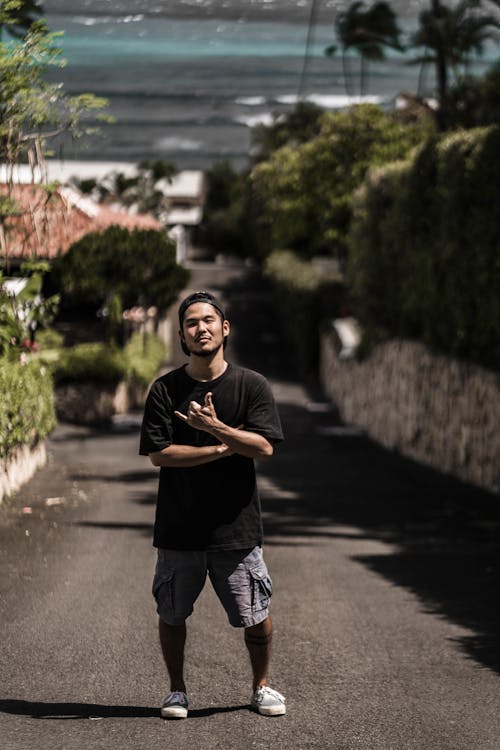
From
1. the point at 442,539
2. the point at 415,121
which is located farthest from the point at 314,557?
the point at 415,121

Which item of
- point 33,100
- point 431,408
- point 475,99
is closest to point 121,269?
point 475,99

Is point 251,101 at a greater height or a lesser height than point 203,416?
greater

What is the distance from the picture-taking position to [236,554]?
6469 millimetres

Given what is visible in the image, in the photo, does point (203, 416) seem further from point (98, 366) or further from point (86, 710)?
point (98, 366)

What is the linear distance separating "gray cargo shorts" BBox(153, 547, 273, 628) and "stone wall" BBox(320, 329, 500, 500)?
13457 millimetres

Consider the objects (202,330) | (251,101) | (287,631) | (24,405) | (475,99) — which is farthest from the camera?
(251,101)

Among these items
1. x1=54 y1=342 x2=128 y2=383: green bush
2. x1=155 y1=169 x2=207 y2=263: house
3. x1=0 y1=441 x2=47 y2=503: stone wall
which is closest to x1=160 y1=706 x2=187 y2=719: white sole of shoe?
x1=0 y1=441 x2=47 y2=503: stone wall

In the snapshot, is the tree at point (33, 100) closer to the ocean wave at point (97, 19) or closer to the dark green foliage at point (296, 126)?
the ocean wave at point (97, 19)

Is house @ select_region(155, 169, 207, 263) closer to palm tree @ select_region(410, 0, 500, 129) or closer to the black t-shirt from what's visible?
palm tree @ select_region(410, 0, 500, 129)

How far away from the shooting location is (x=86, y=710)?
6805 millimetres

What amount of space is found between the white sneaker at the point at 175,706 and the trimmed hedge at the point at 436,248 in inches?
521

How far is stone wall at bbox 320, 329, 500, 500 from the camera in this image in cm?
2034

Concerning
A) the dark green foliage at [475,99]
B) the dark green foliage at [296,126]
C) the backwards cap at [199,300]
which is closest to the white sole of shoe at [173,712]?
the backwards cap at [199,300]

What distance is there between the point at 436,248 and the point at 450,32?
1085 inches
